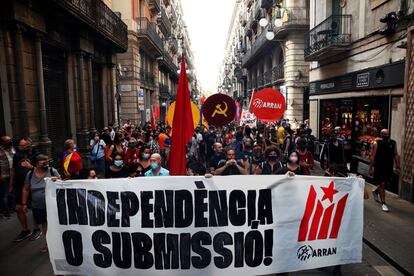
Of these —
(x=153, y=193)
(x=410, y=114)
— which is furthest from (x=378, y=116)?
(x=153, y=193)

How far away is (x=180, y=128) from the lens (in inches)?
198

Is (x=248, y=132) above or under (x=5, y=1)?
under

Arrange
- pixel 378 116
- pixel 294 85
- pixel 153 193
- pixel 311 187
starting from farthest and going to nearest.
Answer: pixel 294 85
pixel 378 116
pixel 311 187
pixel 153 193

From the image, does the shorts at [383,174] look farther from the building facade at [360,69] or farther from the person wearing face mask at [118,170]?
the person wearing face mask at [118,170]

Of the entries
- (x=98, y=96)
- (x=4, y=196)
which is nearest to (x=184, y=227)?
(x=4, y=196)

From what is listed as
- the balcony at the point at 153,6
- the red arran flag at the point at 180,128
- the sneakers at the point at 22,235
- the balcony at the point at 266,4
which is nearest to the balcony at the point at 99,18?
the sneakers at the point at 22,235

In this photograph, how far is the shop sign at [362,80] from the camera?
446 inches

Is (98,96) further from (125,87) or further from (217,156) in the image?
(217,156)

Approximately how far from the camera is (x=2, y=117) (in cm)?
865

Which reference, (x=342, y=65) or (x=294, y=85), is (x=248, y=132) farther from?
(x=294, y=85)

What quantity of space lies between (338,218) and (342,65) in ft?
36.4

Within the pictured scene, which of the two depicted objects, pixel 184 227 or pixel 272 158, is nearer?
pixel 184 227

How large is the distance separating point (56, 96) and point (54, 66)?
112 centimetres

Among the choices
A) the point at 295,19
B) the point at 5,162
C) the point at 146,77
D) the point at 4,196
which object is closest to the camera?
the point at 5,162
